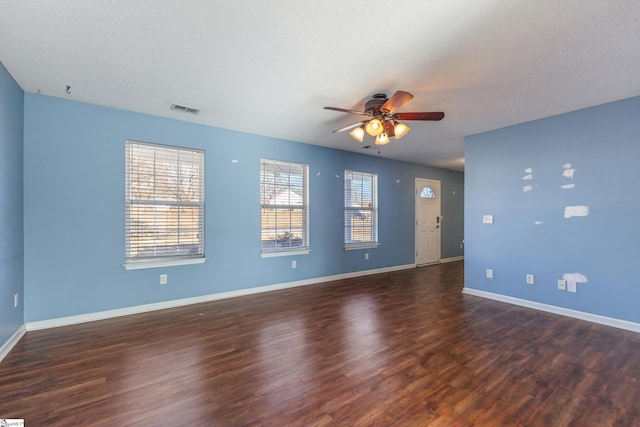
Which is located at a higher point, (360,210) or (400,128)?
(400,128)

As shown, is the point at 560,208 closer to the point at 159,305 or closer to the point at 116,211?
the point at 159,305

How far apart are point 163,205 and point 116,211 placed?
19.9 inches

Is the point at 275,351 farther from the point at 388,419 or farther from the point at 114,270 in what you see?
the point at 114,270

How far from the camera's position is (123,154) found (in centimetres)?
341

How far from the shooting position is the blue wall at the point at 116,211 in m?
3.02

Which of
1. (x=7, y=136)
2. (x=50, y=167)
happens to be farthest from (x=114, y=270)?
(x=7, y=136)

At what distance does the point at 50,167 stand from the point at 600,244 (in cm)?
613

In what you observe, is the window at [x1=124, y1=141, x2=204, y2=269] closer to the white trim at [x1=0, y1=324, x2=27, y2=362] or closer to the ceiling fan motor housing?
the white trim at [x1=0, y1=324, x2=27, y2=362]

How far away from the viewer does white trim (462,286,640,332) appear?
3.04 metres

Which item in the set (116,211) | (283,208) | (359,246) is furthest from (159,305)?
(359,246)

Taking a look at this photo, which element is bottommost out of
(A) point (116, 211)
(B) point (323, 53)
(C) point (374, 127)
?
(A) point (116, 211)

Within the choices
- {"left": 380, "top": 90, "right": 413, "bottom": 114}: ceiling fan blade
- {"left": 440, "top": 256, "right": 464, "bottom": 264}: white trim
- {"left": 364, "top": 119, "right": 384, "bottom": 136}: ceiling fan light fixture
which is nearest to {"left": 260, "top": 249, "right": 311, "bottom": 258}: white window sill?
{"left": 364, "top": 119, "right": 384, "bottom": 136}: ceiling fan light fixture

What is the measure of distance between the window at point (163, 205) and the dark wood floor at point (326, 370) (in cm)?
77

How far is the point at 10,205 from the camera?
2.64 metres
